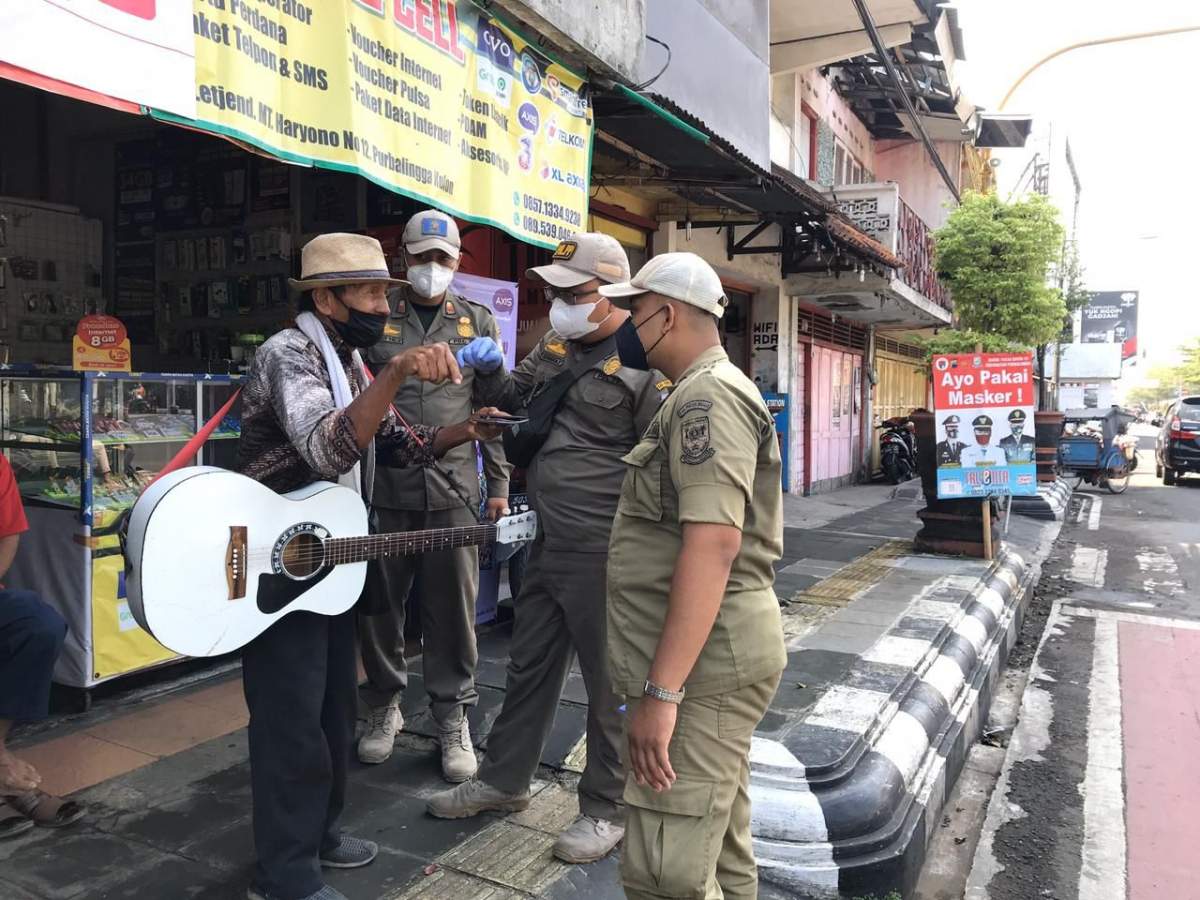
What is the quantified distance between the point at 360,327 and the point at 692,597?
4.41ft

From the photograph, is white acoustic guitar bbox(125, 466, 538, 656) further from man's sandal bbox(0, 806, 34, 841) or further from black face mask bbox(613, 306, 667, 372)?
man's sandal bbox(0, 806, 34, 841)

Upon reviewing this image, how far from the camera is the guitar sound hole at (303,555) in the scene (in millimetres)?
2441

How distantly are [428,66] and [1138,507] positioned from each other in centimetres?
1509

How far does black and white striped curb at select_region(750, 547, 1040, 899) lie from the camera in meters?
3.11

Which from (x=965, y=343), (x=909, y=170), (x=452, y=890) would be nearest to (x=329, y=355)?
(x=452, y=890)

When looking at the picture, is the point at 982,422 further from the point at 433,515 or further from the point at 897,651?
the point at 433,515

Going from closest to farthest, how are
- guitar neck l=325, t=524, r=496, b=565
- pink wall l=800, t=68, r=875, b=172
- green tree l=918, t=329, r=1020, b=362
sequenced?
guitar neck l=325, t=524, r=496, b=565
green tree l=918, t=329, r=1020, b=362
pink wall l=800, t=68, r=875, b=172

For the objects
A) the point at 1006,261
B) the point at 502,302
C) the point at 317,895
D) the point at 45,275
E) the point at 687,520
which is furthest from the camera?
the point at 1006,261

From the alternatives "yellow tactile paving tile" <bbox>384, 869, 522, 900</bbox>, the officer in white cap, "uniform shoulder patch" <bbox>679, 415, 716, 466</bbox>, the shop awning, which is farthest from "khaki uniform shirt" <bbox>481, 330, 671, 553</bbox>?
the officer in white cap

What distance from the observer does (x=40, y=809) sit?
3.03 meters

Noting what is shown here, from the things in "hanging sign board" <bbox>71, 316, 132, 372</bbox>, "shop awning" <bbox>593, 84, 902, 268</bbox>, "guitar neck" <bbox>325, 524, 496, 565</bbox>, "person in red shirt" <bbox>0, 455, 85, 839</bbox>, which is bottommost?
"person in red shirt" <bbox>0, 455, 85, 839</bbox>

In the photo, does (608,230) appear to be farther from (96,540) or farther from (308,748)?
(308,748)

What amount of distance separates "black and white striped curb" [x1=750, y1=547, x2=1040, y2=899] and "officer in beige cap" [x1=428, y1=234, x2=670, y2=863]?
0.69m

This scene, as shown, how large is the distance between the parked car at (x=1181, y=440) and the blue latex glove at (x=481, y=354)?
65.0 ft
